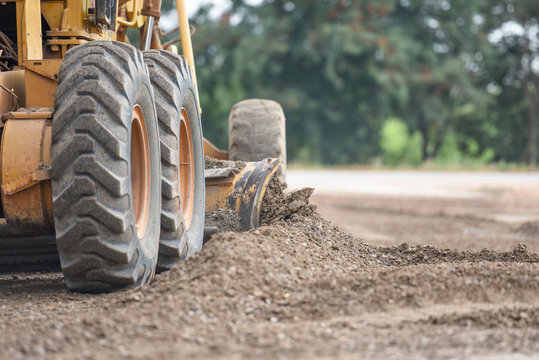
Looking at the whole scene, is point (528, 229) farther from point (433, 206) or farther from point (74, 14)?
point (74, 14)

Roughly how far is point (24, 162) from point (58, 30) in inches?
57.0

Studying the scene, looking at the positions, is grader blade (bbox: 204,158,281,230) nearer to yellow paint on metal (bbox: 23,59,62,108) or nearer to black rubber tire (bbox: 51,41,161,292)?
yellow paint on metal (bbox: 23,59,62,108)

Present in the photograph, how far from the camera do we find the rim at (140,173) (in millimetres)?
5195

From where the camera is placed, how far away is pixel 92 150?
451cm

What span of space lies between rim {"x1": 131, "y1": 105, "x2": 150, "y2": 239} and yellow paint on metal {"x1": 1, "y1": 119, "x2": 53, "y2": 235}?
2.01 feet

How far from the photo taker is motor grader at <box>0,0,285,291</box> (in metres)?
4.54

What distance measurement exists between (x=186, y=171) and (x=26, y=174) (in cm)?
202

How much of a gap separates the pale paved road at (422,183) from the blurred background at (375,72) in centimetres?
446

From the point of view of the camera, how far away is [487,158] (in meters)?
33.1

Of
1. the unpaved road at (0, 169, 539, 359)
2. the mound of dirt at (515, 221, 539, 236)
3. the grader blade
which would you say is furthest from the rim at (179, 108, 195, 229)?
the mound of dirt at (515, 221, 539, 236)

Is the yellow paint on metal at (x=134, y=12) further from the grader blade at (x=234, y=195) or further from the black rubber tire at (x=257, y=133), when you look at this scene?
the black rubber tire at (x=257, y=133)

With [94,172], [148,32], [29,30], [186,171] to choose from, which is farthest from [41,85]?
[148,32]

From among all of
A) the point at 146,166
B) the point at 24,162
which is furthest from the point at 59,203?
the point at 146,166

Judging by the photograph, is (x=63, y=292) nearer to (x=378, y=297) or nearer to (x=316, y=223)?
(x=378, y=297)
